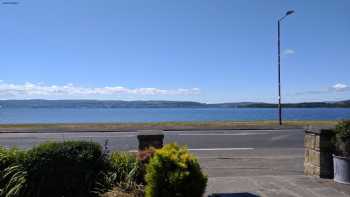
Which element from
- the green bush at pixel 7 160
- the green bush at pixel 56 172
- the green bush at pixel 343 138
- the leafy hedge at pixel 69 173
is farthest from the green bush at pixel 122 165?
the green bush at pixel 343 138

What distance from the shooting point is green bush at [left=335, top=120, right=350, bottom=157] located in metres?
8.59

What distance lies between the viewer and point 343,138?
28.4ft

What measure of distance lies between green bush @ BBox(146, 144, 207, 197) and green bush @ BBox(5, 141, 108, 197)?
197cm

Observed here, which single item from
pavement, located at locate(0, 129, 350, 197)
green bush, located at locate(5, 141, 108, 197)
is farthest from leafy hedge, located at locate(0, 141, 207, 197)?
pavement, located at locate(0, 129, 350, 197)

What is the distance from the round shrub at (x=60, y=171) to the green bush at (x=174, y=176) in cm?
197

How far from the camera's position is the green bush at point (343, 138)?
8.59 meters

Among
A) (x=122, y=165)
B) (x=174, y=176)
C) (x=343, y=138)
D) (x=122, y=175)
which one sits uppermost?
(x=343, y=138)

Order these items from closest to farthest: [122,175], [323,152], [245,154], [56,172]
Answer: [56,172]
[122,175]
[323,152]
[245,154]

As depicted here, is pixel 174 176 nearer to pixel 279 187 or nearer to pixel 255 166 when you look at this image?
pixel 279 187

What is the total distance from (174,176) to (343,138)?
4.02m

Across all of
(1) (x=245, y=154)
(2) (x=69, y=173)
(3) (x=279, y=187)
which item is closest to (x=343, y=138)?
(3) (x=279, y=187)

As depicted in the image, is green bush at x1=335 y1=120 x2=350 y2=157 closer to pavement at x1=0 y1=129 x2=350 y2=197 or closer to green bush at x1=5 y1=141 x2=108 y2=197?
pavement at x1=0 y1=129 x2=350 y2=197

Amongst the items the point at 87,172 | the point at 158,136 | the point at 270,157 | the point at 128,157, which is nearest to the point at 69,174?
the point at 87,172

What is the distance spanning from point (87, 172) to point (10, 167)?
4.79 ft
